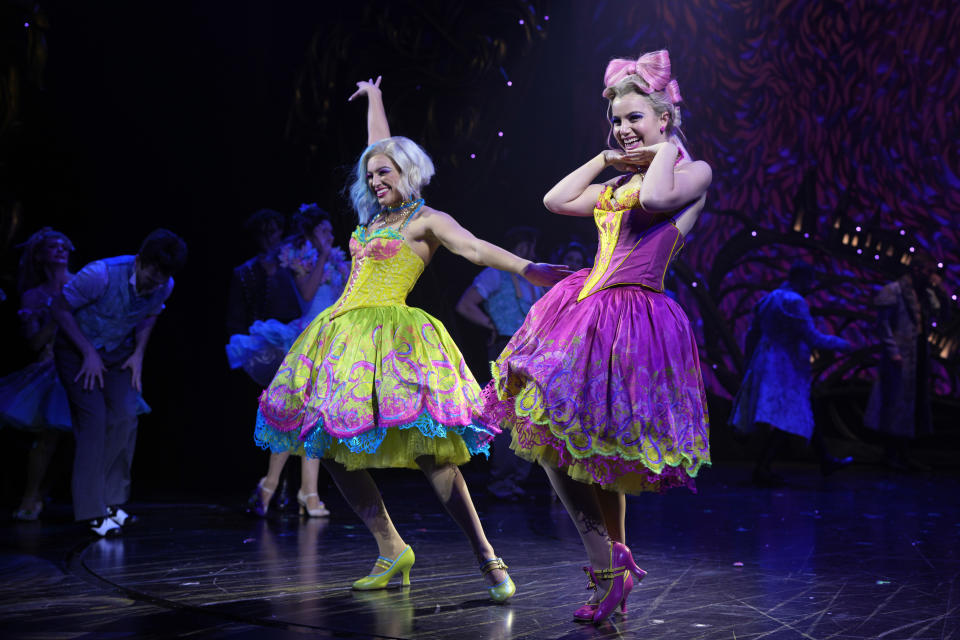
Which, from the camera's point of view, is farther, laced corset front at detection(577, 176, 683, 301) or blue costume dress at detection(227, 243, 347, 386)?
blue costume dress at detection(227, 243, 347, 386)

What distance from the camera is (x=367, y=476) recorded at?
115 inches

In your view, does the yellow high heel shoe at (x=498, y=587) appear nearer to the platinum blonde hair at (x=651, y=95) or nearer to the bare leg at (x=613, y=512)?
the bare leg at (x=613, y=512)

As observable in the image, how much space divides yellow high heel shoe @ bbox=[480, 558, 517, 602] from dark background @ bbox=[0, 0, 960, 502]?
128 inches

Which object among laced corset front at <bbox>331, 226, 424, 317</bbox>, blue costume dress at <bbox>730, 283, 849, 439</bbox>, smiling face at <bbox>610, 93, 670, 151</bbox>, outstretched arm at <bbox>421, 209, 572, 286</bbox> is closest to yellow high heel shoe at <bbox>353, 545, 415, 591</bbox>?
laced corset front at <bbox>331, 226, 424, 317</bbox>

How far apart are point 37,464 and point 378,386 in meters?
2.87

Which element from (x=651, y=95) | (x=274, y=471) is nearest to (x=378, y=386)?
(x=651, y=95)

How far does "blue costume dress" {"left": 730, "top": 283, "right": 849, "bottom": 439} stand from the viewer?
6301 millimetres

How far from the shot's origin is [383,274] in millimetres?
2938

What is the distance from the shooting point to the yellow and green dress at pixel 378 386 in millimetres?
2639

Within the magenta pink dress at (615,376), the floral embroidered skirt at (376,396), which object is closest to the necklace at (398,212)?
the floral embroidered skirt at (376,396)

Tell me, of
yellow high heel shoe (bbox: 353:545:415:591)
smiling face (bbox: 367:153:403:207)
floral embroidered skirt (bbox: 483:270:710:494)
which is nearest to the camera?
floral embroidered skirt (bbox: 483:270:710:494)

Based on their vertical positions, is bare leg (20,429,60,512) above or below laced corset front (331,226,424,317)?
below

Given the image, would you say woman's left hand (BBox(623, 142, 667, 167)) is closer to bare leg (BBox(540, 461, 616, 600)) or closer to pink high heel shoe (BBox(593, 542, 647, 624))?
bare leg (BBox(540, 461, 616, 600))

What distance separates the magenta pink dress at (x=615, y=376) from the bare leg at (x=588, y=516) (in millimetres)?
47
